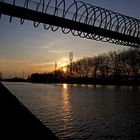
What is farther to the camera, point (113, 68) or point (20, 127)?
point (113, 68)

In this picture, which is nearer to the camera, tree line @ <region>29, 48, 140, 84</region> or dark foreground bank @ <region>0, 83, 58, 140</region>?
dark foreground bank @ <region>0, 83, 58, 140</region>

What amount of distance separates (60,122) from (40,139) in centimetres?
1521

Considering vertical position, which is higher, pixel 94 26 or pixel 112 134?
pixel 94 26

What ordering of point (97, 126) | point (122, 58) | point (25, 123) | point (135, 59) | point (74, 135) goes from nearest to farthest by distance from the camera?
point (25, 123)
point (74, 135)
point (97, 126)
point (135, 59)
point (122, 58)

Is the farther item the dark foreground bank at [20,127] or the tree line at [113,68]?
the tree line at [113,68]

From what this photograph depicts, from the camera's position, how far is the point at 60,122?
2541 centimetres

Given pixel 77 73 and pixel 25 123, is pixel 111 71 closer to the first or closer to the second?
pixel 77 73

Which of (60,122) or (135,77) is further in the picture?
(135,77)

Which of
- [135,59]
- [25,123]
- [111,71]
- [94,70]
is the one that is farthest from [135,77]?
[25,123]

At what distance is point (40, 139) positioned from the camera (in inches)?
407

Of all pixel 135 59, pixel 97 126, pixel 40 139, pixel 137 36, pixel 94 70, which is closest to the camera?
pixel 40 139

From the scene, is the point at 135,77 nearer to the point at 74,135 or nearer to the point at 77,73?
the point at 77,73

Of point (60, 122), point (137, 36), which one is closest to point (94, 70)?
point (137, 36)

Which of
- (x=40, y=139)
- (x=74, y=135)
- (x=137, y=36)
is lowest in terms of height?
(x=74, y=135)
